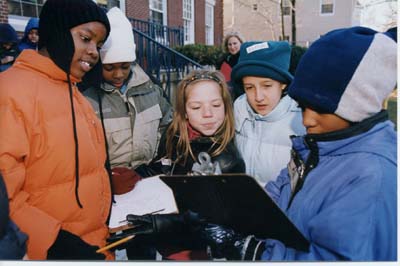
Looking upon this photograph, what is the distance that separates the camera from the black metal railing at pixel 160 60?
3.08 meters

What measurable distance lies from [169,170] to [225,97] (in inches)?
16.1

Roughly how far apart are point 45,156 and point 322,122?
814mm

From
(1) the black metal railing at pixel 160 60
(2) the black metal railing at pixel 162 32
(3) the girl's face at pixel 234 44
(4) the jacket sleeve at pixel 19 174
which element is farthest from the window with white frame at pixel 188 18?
(4) the jacket sleeve at pixel 19 174

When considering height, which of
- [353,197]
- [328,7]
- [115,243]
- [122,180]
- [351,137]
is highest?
[328,7]

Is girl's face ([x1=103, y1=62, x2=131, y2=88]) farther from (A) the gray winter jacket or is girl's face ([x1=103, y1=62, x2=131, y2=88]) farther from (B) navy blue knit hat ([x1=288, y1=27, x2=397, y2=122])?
(B) navy blue knit hat ([x1=288, y1=27, x2=397, y2=122])

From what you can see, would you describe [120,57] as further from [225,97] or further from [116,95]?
[225,97]

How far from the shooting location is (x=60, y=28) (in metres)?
1.08

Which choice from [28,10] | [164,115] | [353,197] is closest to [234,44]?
[164,115]

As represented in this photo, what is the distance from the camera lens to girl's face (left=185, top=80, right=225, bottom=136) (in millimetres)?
1419

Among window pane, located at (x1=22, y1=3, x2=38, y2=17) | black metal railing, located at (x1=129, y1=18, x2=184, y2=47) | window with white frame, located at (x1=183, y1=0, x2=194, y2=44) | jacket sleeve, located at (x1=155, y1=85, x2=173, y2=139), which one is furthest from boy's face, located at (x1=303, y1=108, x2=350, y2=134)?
black metal railing, located at (x1=129, y1=18, x2=184, y2=47)

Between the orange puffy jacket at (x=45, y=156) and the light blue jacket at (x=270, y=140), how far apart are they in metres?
0.62

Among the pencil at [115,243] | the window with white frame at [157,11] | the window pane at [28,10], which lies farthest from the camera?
the window with white frame at [157,11]

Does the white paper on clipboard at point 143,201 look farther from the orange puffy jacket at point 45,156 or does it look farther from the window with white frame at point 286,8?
the window with white frame at point 286,8

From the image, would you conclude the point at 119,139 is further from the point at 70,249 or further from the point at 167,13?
the point at 167,13
